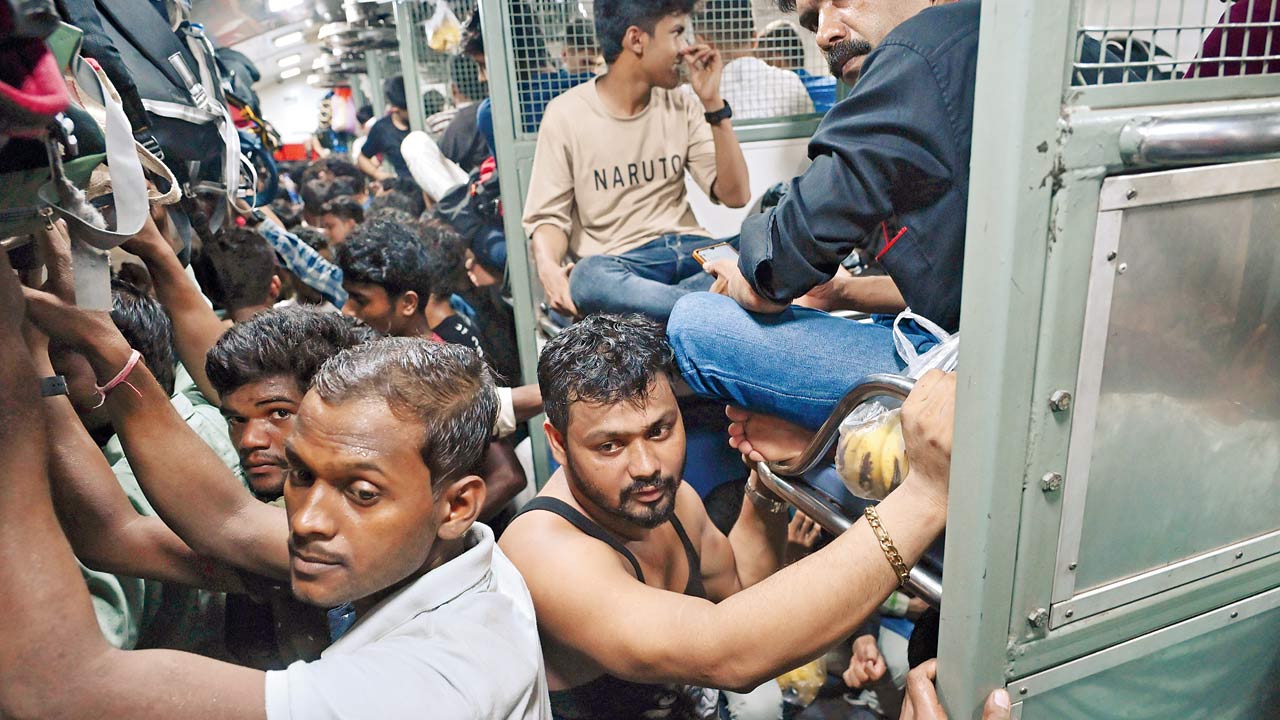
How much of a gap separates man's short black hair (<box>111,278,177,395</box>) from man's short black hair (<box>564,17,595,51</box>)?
77.3 inches

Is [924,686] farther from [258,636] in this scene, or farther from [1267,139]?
[258,636]

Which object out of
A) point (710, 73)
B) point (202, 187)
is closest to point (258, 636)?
point (202, 187)

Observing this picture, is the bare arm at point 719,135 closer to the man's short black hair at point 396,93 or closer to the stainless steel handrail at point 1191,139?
the stainless steel handrail at point 1191,139

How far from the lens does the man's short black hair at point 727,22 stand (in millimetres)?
3166

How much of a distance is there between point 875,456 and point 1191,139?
62 centimetres

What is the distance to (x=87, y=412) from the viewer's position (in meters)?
1.61

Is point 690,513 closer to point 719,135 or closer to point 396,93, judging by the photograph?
point 719,135

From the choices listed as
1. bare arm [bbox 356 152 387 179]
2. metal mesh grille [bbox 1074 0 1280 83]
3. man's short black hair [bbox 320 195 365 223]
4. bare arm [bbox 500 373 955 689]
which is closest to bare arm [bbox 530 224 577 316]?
bare arm [bbox 500 373 955 689]

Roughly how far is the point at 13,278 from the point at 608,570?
0.93 metres

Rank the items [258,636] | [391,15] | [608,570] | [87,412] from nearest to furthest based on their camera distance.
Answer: [608,570]
[87,412]
[258,636]
[391,15]

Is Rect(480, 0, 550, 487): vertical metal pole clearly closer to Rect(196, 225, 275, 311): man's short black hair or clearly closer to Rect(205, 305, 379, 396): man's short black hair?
Rect(196, 225, 275, 311): man's short black hair

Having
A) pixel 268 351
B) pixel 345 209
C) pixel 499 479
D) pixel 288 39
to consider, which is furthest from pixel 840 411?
pixel 288 39

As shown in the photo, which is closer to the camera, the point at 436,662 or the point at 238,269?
the point at 436,662

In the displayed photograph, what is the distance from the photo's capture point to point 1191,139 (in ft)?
2.79
